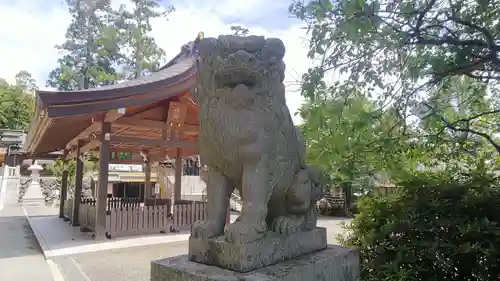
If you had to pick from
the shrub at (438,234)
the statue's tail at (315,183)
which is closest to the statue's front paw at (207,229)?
the statue's tail at (315,183)

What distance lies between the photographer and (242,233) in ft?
5.65

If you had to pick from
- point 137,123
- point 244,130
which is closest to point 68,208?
point 137,123

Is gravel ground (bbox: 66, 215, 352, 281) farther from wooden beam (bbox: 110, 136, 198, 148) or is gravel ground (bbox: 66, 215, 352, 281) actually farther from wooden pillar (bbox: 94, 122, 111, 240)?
wooden beam (bbox: 110, 136, 198, 148)

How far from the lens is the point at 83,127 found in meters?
8.59

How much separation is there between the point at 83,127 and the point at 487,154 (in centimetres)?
817

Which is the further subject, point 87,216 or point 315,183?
point 87,216

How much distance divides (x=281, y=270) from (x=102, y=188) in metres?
6.41

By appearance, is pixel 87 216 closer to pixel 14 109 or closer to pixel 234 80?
pixel 234 80

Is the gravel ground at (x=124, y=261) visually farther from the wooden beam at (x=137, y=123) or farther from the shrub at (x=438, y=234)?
the shrub at (x=438, y=234)

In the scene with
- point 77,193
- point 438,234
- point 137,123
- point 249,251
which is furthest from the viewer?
point 77,193

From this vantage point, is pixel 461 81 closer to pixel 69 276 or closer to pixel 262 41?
pixel 262 41

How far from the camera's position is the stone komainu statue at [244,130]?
1.81 m

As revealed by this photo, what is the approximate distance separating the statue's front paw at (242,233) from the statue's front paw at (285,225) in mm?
232

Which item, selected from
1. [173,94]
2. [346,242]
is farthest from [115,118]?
[346,242]
